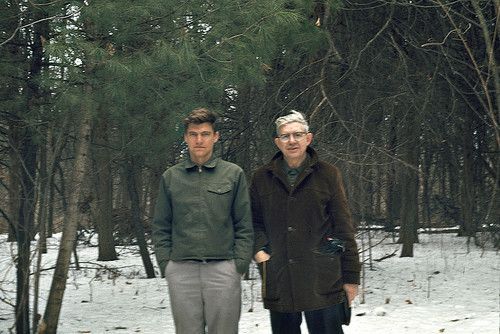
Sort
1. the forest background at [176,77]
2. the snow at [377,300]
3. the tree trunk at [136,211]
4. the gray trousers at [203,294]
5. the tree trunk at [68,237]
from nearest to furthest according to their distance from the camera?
the gray trousers at [203,294], the forest background at [176,77], the tree trunk at [68,237], the snow at [377,300], the tree trunk at [136,211]

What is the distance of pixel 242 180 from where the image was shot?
4195mm

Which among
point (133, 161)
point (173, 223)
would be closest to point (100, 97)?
point (173, 223)

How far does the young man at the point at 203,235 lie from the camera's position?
4094mm

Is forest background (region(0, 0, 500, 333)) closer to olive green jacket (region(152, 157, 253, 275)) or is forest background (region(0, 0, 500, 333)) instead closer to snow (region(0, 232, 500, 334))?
snow (region(0, 232, 500, 334))

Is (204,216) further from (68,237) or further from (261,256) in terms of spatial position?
(68,237)

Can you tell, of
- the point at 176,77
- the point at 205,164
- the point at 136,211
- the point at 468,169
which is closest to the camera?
the point at 205,164

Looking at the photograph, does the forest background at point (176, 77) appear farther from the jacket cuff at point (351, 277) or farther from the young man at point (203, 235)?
the jacket cuff at point (351, 277)

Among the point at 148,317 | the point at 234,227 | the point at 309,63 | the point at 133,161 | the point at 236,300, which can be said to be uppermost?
the point at 309,63

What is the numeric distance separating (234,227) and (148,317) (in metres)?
5.24

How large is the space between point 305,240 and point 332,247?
0.14 meters

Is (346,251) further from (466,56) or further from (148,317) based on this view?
(466,56)

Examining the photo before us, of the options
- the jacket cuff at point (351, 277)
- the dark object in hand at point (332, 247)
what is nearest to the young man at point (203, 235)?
the dark object in hand at point (332, 247)

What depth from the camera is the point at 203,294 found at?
4098mm

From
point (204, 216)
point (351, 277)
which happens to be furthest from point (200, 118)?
point (351, 277)
